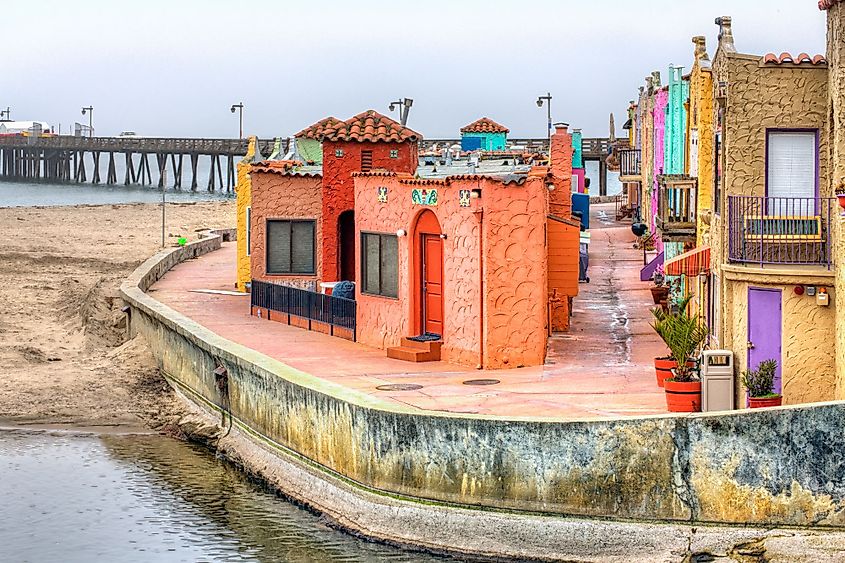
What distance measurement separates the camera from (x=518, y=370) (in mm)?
22984

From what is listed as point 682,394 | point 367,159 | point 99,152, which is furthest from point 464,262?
point 99,152

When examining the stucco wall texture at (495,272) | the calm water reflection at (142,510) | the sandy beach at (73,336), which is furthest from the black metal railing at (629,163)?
the calm water reflection at (142,510)

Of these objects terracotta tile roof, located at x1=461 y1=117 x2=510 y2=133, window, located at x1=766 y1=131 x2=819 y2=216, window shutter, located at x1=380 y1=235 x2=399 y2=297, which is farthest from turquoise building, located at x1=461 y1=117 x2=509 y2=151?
window, located at x1=766 y1=131 x2=819 y2=216

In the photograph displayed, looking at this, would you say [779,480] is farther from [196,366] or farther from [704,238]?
[196,366]

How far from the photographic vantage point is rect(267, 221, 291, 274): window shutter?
3266cm

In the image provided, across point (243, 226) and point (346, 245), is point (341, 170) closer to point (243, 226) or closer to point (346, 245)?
point (346, 245)

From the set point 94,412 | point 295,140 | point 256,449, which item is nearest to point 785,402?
point 256,449

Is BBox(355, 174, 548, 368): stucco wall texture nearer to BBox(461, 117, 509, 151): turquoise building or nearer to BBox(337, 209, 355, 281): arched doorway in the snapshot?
BBox(337, 209, 355, 281): arched doorway

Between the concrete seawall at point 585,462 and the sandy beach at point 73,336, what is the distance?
669 centimetres

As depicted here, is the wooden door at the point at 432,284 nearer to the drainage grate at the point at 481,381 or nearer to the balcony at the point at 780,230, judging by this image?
the drainage grate at the point at 481,381

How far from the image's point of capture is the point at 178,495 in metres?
20.9

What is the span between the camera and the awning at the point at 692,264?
22562mm

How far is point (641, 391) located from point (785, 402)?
2.51m

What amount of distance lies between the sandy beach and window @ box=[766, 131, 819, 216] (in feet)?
36.7
